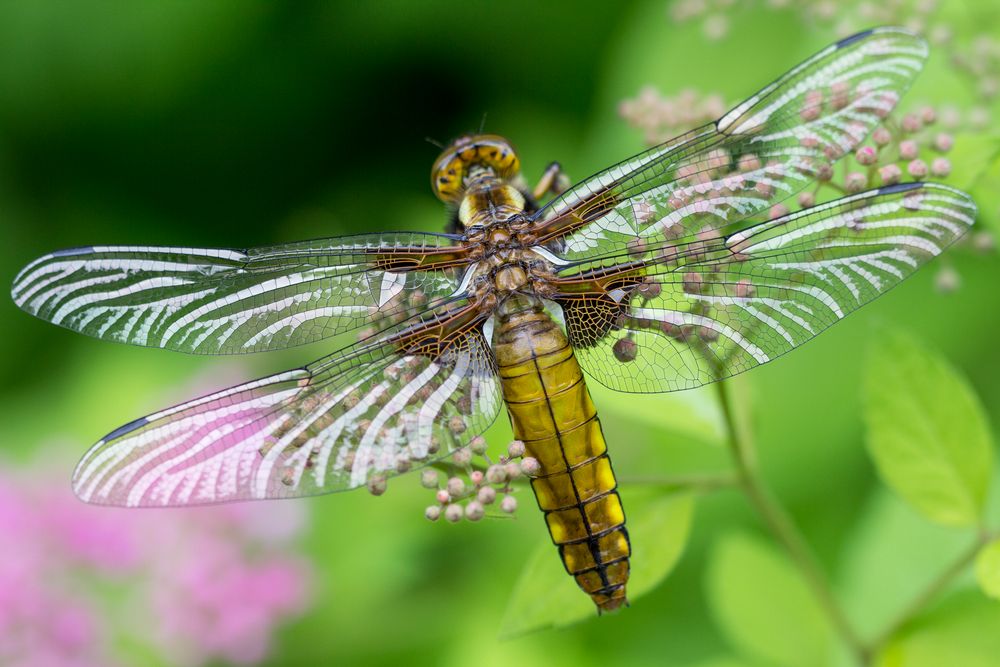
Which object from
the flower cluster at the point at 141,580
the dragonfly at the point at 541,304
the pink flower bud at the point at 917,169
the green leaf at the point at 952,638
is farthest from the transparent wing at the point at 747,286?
the flower cluster at the point at 141,580

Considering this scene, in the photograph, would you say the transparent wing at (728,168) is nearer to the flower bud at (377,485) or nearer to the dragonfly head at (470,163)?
the dragonfly head at (470,163)

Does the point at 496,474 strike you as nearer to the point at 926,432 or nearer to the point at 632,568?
the point at 632,568

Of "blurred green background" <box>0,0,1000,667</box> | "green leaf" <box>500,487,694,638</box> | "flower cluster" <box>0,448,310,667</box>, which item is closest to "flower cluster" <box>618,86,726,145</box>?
"green leaf" <box>500,487,694,638</box>

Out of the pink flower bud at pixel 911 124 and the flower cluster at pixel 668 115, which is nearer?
the pink flower bud at pixel 911 124

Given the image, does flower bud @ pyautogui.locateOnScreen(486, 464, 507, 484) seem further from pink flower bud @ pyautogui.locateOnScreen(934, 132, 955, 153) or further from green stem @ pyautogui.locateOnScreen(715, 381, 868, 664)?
pink flower bud @ pyautogui.locateOnScreen(934, 132, 955, 153)

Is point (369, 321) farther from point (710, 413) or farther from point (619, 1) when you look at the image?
point (619, 1)

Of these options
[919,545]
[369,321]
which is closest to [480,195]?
[369,321]
